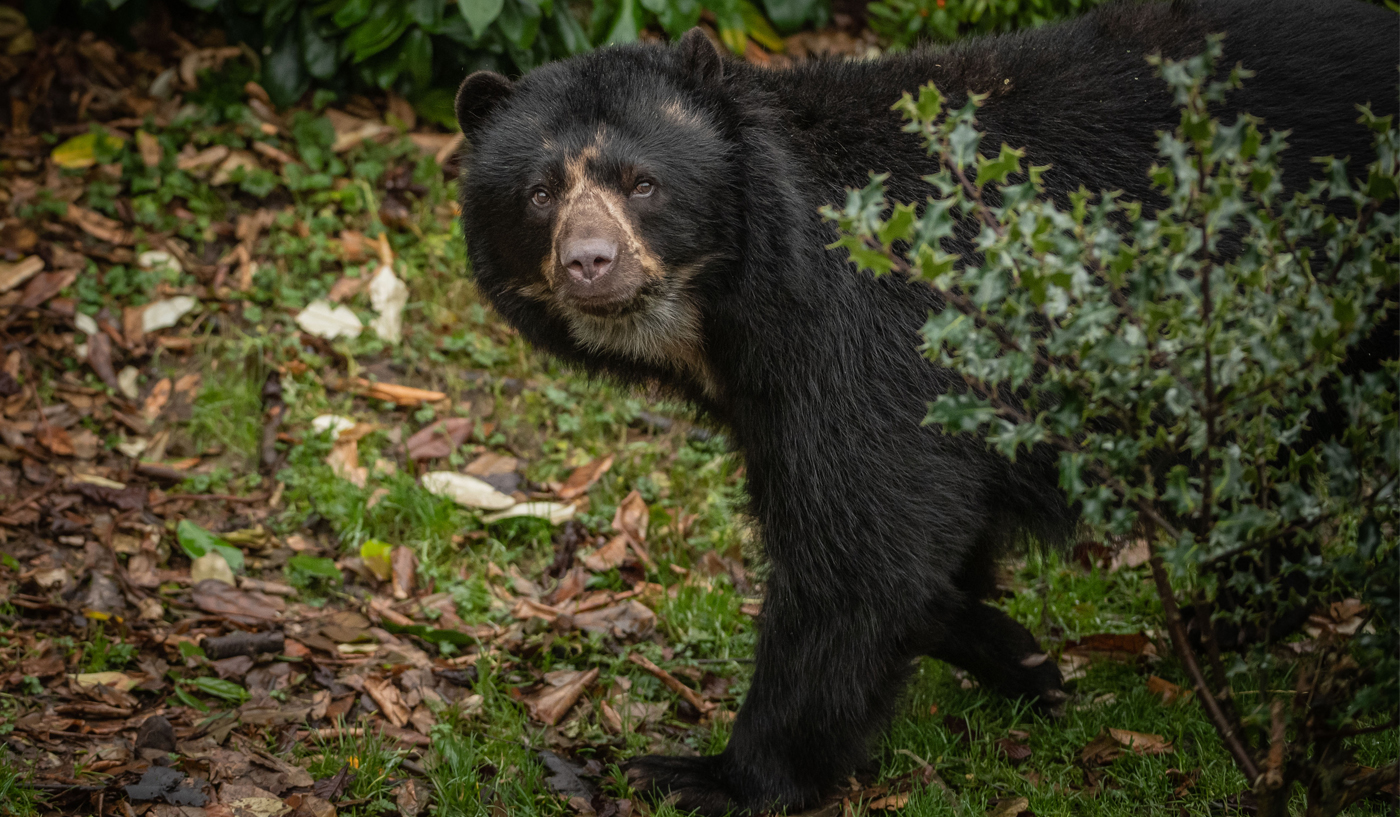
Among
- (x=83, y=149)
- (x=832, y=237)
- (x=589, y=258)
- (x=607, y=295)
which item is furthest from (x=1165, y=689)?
(x=83, y=149)

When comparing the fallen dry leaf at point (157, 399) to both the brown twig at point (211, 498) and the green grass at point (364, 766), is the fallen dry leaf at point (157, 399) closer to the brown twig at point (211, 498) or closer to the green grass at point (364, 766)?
the brown twig at point (211, 498)

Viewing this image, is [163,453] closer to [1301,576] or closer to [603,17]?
[603,17]

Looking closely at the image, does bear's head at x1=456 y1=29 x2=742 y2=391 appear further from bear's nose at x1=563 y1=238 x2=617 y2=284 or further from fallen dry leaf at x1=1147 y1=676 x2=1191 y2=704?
fallen dry leaf at x1=1147 y1=676 x2=1191 y2=704

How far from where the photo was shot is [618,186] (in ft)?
12.2

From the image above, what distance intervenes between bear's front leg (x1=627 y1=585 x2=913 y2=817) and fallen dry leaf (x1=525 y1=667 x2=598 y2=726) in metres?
0.47

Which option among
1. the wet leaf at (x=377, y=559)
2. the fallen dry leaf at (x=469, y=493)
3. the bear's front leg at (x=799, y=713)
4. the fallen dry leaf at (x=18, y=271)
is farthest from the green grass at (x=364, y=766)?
the fallen dry leaf at (x=18, y=271)

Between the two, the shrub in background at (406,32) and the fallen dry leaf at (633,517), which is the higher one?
the shrub in background at (406,32)

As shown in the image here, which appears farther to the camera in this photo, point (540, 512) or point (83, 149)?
point (83, 149)

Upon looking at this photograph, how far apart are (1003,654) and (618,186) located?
7.06ft

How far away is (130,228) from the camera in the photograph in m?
6.62

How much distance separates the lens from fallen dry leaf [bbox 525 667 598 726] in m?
4.39

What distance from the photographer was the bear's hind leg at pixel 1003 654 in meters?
4.27

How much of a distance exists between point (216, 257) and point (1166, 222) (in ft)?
18.8

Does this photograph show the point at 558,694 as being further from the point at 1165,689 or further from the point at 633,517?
the point at 1165,689
